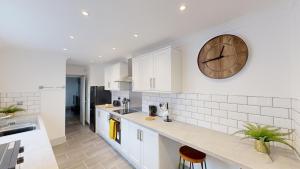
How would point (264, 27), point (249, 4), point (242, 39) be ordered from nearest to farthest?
point (249, 4)
point (264, 27)
point (242, 39)

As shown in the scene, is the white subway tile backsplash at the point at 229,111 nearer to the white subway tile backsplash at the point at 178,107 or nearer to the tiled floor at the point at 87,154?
the white subway tile backsplash at the point at 178,107

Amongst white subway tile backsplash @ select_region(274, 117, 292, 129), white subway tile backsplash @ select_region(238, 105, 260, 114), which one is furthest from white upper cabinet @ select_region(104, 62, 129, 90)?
white subway tile backsplash @ select_region(274, 117, 292, 129)

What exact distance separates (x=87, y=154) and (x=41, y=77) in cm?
219

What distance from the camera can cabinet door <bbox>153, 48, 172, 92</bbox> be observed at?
2.38 m

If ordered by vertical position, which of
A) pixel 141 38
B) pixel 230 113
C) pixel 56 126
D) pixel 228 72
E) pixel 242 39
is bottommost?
pixel 56 126

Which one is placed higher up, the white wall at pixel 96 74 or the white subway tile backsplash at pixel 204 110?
the white wall at pixel 96 74

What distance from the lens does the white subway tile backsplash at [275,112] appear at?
4.78ft

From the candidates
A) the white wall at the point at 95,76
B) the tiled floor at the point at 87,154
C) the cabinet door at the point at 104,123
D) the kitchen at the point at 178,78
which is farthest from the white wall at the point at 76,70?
the tiled floor at the point at 87,154

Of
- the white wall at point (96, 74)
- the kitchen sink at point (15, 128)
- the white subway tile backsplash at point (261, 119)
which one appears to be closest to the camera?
the white subway tile backsplash at point (261, 119)

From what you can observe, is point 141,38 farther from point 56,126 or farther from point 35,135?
point 56,126

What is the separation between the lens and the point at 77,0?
1.38 meters

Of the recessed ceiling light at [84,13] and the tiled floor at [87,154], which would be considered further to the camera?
the tiled floor at [87,154]

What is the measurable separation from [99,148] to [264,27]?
3848mm

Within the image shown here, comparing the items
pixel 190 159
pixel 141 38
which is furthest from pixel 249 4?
pixel 190 159
